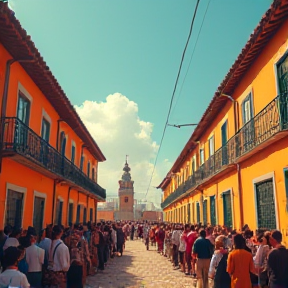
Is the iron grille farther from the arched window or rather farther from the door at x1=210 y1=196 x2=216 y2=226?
the arched window

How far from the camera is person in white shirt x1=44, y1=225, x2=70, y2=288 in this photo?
6902mm

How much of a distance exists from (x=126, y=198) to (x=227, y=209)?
48.4 meters

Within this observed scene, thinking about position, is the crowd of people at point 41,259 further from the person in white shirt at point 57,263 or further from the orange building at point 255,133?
the orange building at point 255,133

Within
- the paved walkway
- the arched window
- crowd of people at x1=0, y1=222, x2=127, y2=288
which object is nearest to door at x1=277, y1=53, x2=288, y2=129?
crowd of people at x1=0, y1=222, x2=127, y2=288

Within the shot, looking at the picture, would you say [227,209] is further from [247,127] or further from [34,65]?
[34,65]

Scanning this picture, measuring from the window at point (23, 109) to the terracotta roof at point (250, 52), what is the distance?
6842 millimetres

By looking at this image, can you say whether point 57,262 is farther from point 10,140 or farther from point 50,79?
point 50,79

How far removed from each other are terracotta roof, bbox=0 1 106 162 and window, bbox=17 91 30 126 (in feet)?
2.71

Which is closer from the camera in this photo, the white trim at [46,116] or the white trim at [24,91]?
the white trim at [24,91]

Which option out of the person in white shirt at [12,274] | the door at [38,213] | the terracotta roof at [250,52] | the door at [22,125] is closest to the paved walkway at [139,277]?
the door at [38,213]

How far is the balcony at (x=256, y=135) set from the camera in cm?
806

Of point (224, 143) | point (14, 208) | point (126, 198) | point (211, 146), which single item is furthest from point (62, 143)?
point (126, 198)

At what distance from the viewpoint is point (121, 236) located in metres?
18.7

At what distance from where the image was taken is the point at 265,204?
1012 centimetres
